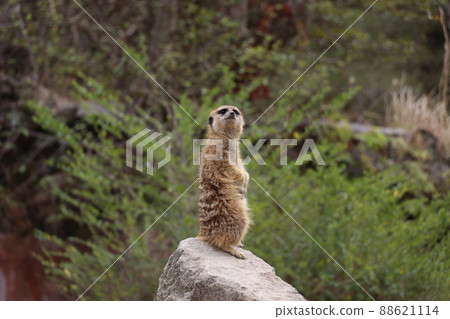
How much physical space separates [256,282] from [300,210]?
4.97 feet

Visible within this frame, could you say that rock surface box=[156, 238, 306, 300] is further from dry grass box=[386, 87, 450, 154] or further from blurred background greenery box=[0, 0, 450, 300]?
dry grass box=[386, 87, 450, 154]

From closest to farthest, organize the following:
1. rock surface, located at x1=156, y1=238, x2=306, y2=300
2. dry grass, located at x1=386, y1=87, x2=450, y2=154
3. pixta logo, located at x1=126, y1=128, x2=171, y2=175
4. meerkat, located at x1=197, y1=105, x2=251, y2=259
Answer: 1. rock surface, located at x1=156, y1=238, x2=306, y2=300
2. meerkat, located at x1=197, y1=105, x2=251, y2=259
3. pixta logo, located at x1=126, y1=128, x2=171, y2=175
4. dry grass, located at x1=386, y1=87, x2=450, y2=154

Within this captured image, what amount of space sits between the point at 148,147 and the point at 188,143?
1.01 feet

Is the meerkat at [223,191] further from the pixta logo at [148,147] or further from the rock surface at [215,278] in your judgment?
the pixta logo at [148,147]

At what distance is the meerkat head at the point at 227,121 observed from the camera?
2.19 m

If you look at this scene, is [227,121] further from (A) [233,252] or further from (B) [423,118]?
(B) [423,118]

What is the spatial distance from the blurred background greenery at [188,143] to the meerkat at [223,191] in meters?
1.08

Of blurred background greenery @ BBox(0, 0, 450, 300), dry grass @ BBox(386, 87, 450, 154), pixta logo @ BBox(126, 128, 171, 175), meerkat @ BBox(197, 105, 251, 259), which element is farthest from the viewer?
dry grass @ BBox(386, 87, 450, 154)

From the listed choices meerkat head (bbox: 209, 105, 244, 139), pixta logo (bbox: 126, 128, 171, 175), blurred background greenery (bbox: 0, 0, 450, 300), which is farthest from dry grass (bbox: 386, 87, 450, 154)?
meerkat head (bbox: 209, 105, 244, 139)

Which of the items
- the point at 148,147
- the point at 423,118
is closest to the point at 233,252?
the point at 148,147

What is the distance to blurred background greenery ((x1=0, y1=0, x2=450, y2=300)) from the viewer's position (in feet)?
11.2

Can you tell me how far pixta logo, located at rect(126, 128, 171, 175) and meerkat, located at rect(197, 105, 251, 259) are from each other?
4.04 ft

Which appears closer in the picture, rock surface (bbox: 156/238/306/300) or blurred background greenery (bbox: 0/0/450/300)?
rock surface (bbox: 156/238/306/300)

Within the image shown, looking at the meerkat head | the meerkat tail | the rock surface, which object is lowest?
the rock surface
